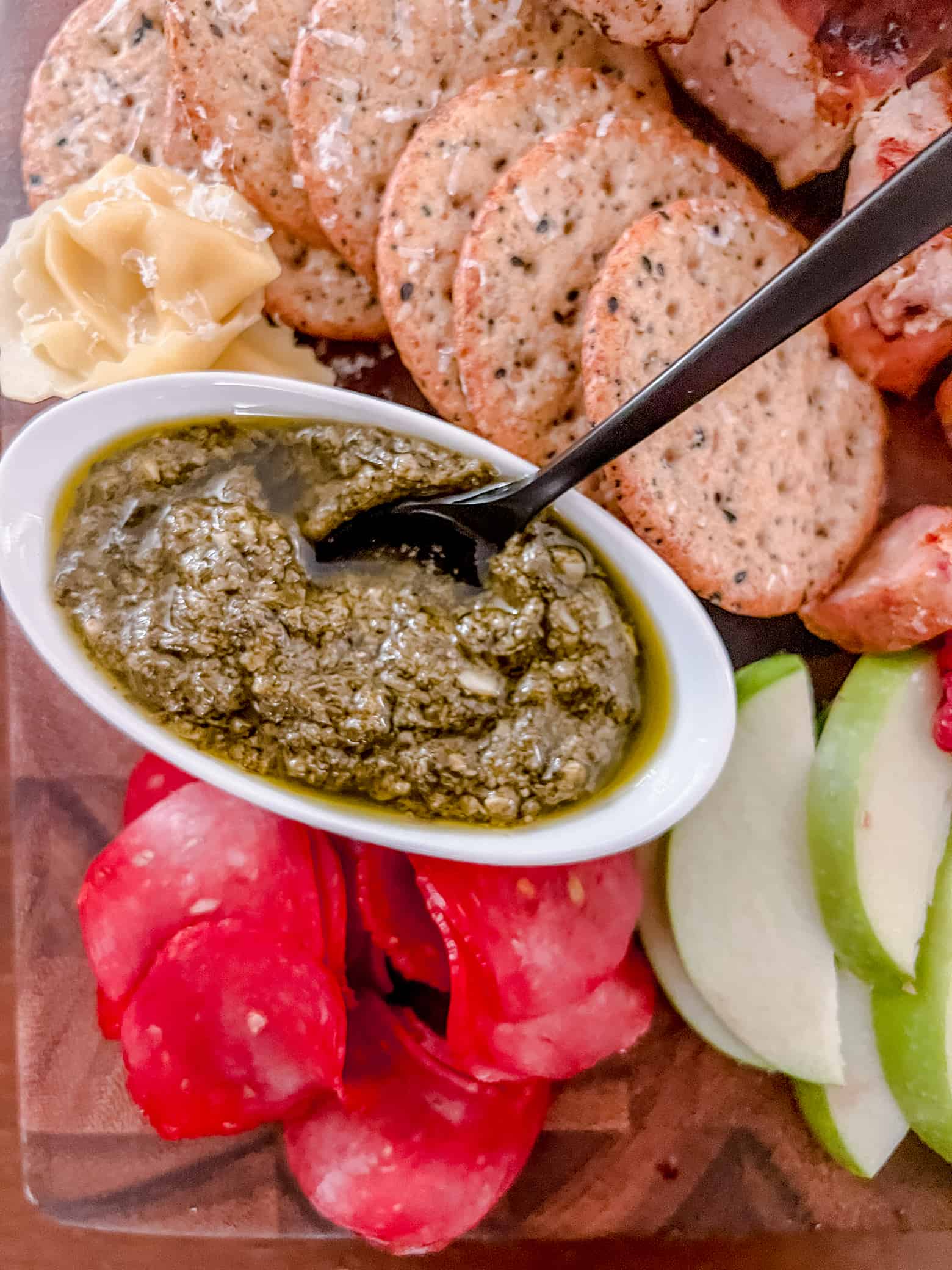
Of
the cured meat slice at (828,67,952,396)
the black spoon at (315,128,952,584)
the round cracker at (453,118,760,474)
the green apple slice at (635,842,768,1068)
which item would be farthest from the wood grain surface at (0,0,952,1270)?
the black spoon at (315,128,952,584)

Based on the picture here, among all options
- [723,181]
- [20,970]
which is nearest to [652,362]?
[723,181]

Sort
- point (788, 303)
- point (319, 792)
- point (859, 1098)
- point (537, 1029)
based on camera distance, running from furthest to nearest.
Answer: point (859, 1098), point (537, 1029), point (319, 792), point (788, 303)

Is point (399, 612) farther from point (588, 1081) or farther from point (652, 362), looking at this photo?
point (588, 1081)

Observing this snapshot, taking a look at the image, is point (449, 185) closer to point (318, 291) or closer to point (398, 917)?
point (318, 291)

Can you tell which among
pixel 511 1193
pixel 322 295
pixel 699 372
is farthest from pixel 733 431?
pixel 511 1193

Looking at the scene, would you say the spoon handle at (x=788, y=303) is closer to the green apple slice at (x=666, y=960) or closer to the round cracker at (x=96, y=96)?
the green apple slice at (x=666, y=960)

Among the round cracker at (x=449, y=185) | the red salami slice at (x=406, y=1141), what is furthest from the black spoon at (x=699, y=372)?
the red salami slice at (x=406, y=1141)
